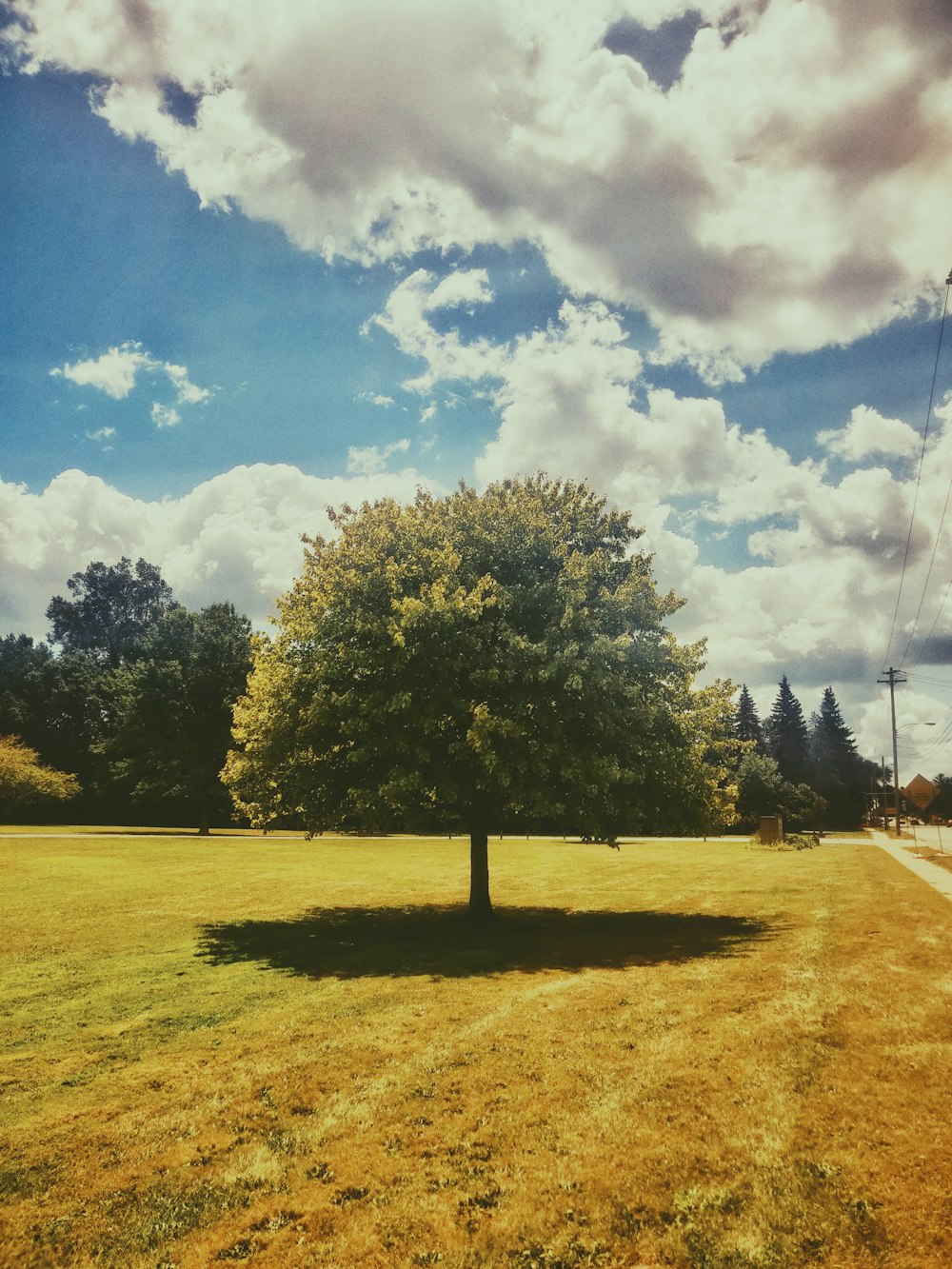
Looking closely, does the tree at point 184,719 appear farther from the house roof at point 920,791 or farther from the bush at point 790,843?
the house roof at point 920,791

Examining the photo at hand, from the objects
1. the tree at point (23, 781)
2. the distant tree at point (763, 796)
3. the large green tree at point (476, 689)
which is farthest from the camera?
the distant tree at point (763, 796)

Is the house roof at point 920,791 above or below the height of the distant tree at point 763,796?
above

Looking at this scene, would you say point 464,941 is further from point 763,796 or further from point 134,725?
point 763,796

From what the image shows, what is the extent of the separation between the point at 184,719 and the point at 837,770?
9590 centimetres

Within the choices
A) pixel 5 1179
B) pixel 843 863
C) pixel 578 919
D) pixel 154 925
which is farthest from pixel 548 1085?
pixel 843 863

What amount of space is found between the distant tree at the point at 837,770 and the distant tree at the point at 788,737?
195 centimetres

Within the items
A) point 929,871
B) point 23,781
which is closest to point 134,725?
point 23,781

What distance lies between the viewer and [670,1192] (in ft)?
17.0

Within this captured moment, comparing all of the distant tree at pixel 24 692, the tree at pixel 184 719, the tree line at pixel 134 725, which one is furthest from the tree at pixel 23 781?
the distant tree at pixel 24 692

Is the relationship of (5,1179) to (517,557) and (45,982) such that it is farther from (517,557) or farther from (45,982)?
(517,557)

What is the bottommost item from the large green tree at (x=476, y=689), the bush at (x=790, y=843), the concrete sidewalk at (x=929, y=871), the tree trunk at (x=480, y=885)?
the bush at (x=790, y=843)

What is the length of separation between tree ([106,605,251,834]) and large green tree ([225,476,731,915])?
3655cm

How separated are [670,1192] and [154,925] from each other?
1399 centimetres

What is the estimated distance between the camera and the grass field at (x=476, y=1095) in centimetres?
481
